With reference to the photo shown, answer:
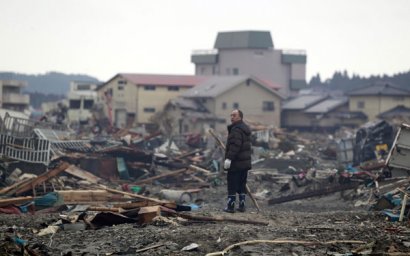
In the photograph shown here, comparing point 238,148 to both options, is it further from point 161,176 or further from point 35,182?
point 161,176

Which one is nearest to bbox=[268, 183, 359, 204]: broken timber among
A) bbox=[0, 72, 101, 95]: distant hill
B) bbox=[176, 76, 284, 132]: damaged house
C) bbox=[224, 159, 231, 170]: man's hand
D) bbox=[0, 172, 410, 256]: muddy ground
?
bbox=[224, 159, 231, 170]: man's hand

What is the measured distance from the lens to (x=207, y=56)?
8300 cm

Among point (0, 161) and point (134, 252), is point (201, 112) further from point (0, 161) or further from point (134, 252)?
point (134, 252)

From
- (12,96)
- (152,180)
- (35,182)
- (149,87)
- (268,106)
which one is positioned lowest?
(152,180)

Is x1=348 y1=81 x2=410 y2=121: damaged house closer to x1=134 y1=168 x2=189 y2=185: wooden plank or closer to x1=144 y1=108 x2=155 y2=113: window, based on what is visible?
x1=144 y1=108 x2=155 y2=113: window

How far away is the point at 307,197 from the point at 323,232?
7.97 metres

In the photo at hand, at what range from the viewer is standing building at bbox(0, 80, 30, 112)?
68.4 meters

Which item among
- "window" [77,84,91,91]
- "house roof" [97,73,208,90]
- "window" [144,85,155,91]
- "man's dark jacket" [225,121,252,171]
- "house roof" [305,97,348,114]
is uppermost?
"house roof" [97,73,208,90]

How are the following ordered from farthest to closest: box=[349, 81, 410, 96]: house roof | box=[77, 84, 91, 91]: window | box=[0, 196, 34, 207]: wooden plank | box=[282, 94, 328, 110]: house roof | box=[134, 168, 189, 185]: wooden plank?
box=[77, 84, 91, 91]: window < box=[282, 94, 328, 110]: house roof < box=[349, 81, 410, 96]: house roof < box=[134, 168, 189, 185]: wooden plank < box=[0, 196, 34, 207]: wooden plank

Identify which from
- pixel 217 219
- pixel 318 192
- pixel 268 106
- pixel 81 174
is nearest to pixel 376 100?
pixel 268 106

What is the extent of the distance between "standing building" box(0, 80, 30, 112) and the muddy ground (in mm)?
59974

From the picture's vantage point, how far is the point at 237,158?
12047mm

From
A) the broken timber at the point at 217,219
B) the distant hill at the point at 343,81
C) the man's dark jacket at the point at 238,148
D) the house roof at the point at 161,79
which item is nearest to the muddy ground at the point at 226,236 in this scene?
the broken timber at the point at 217,219

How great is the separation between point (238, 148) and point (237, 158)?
0.20m
